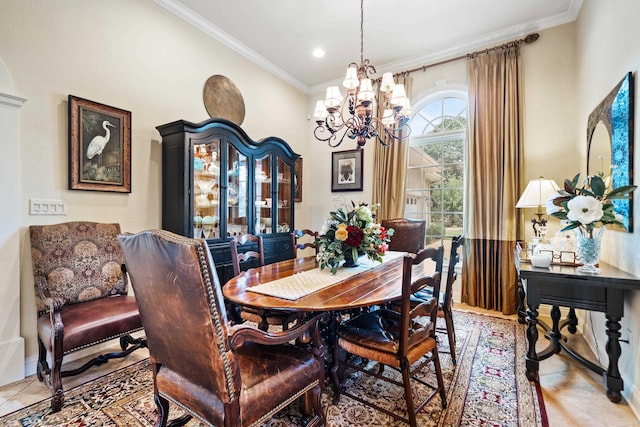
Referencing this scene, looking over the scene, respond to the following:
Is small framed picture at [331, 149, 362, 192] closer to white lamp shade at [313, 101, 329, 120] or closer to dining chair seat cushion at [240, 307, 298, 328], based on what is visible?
white lamp shade at [313, 101, 329, 120]

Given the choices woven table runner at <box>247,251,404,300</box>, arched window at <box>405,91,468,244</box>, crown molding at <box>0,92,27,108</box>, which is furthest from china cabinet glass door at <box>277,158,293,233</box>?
crown molding at <box>0,92,27,108</box>

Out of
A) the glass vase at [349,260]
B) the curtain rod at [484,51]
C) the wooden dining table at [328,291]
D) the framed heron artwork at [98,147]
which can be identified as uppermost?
the curtain rod at [484,51]

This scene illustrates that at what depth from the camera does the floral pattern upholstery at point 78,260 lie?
2104 mm

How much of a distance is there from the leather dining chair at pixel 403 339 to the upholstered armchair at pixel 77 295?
148cm

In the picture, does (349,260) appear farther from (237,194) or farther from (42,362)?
(42,362)

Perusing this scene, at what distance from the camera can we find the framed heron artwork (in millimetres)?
2387

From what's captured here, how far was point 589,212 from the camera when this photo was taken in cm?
184

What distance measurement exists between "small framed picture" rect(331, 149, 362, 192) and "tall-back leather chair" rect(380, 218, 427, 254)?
1.27 m

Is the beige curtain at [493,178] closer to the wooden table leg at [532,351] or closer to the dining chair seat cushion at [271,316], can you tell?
the wooden table leg at [532,351]

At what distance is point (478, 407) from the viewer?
1.80 metres

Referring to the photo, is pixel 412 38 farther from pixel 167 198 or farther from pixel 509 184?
pixel 167 198

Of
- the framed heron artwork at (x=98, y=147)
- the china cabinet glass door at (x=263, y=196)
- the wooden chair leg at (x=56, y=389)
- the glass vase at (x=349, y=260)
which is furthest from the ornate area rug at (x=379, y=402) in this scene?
the china cabinet glass door at (x=263, y=196)

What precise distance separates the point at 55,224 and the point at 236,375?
2120 millimetres

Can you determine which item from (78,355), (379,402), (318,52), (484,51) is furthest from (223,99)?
(379,402)
